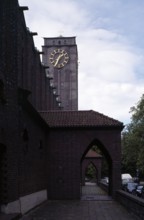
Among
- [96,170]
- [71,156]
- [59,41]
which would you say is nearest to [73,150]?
[71,156]

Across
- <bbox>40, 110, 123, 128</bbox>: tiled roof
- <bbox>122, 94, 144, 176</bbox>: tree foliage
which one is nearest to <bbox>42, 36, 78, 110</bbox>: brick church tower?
<bbox>122, 94, 144, 176</bbox>: tree foliage

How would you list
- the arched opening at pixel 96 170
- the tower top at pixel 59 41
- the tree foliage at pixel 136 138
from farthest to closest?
the tower top at pixel 59 41
the tree foliage at pixel 136 138
the arched opening at pixel 96 170

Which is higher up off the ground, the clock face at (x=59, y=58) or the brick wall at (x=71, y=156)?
the clock face at (x=59, y=58)

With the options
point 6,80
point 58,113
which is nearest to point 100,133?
point 58,113

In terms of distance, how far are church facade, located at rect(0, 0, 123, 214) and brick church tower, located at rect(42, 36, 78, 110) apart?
40.9 meters

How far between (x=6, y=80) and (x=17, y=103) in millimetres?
2377

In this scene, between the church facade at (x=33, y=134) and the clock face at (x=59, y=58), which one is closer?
the church facade at (x=33, y=134)

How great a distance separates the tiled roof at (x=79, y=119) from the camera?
1428 inches

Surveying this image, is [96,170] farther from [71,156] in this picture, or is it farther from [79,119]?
[71,156]

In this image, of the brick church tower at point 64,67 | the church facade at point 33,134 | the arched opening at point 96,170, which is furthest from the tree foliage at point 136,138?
the brick church tower at point 64,67

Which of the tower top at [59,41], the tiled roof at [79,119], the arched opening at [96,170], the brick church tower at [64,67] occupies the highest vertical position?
the tower top at [59,41]

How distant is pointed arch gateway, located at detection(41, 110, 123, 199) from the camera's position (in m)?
35.8

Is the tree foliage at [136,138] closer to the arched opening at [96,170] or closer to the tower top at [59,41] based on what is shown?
the arched opening at [96,170]

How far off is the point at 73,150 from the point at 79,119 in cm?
282
